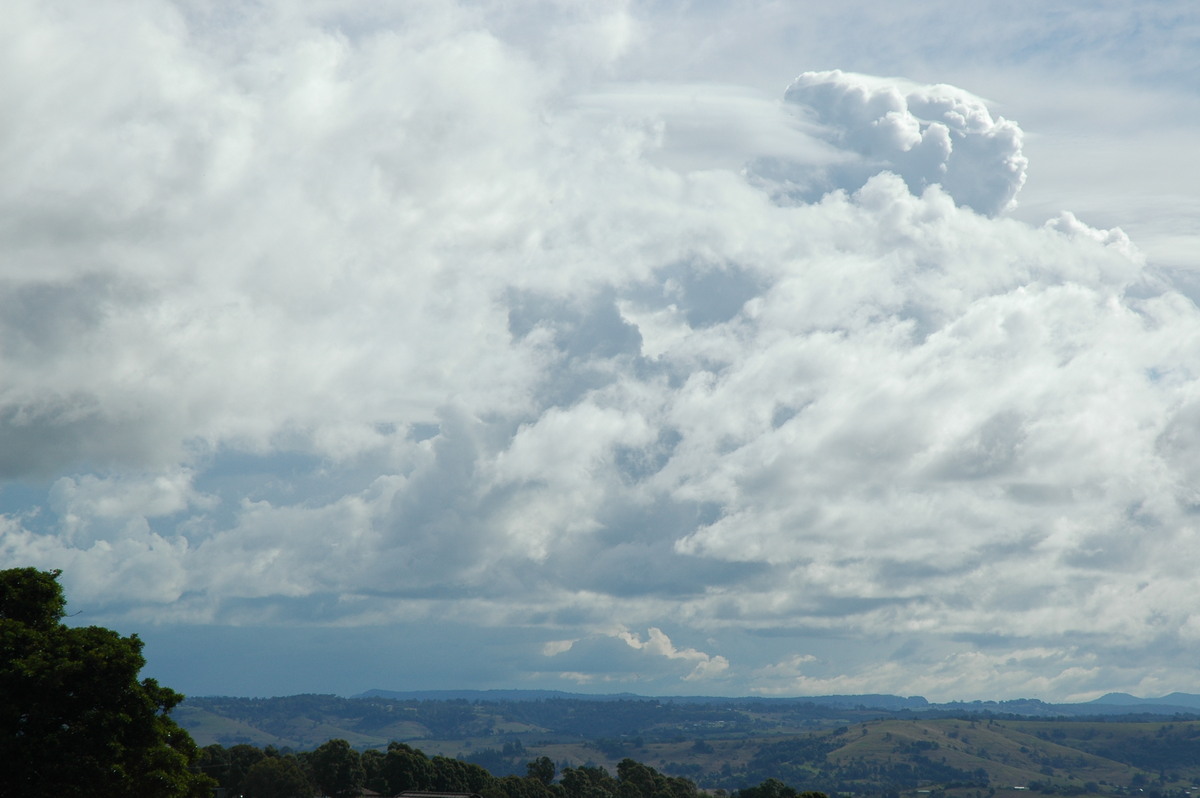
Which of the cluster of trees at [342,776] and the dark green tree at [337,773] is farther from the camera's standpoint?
the dark green tree at [337,773]

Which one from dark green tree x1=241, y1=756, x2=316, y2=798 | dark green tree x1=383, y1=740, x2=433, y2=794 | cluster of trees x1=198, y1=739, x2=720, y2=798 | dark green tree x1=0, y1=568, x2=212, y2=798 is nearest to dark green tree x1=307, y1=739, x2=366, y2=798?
cluster of trees x1=198, y1=739, x2=720, y2=798

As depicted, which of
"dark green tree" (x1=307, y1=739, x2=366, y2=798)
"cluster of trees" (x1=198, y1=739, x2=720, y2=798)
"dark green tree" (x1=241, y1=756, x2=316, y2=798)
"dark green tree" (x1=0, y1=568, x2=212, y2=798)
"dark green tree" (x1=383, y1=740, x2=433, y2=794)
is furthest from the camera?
"dark green tree" (x1=383, y1=740, x2=433, y2=794)

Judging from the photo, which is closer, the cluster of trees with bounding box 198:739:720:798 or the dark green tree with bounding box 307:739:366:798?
the cluster of trees with bounding box 198:739:720:798

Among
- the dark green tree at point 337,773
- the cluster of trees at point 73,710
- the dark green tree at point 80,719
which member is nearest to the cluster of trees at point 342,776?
the dark green tree at point 337,773

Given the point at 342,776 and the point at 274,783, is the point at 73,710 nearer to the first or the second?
the point at 274,783

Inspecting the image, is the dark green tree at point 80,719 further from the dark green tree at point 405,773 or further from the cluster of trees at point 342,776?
the dark green tree at point 405,773

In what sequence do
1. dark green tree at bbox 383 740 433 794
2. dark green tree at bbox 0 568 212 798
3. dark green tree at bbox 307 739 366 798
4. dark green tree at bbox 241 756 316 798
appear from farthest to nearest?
dark green tree at bbox 383 740 433 794 → dark green tree at bbox 307 739 366 798 → dark green tree at bbox 241 756 316 798 → dark green tree at bbox 0 568 212 798

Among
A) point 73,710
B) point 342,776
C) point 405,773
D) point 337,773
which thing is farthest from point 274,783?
point 73,710

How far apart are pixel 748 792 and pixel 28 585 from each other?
148720mm

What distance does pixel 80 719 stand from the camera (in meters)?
67.2

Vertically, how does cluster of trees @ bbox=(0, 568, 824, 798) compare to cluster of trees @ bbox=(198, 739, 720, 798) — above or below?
above

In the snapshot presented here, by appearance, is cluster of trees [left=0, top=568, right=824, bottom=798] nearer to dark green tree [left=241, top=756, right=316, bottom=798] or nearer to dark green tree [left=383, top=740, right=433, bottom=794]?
dark green tree [left=241, top=756, right=316, bottom=798]

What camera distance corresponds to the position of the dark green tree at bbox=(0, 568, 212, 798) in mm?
65750

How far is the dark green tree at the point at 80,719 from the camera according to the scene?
216ft
